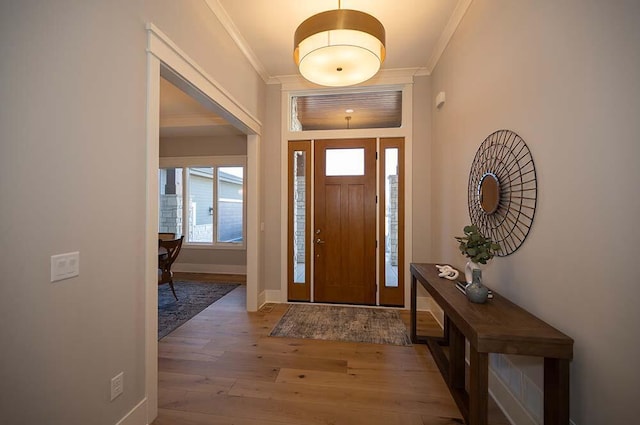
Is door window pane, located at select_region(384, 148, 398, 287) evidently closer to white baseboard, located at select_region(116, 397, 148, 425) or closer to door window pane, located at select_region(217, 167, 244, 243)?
white baseboard, located at select_region(116, 397, 148, 425)

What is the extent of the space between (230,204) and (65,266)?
15.9ft

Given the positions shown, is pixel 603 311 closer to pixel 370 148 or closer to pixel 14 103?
pixel 14 103

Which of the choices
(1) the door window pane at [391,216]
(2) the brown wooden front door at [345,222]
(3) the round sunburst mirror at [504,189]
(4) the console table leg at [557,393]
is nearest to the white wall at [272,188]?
(2) the brown wooden front door at [345,222]

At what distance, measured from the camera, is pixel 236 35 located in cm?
272

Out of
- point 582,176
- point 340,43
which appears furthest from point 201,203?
point 582,176

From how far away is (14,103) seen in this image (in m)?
0.99

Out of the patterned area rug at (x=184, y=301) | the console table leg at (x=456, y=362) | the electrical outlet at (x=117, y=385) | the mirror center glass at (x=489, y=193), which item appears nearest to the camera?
the electrical outlet at (x=117, y=385)

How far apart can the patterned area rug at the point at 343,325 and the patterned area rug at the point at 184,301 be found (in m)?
1.21

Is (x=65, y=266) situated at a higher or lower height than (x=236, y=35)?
lower

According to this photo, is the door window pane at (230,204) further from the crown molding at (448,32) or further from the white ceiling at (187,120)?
the crown molding at (448,32)

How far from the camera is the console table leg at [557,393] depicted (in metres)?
1.14

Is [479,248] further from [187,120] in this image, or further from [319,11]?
[187,120]

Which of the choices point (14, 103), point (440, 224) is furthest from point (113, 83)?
point (440, 224)

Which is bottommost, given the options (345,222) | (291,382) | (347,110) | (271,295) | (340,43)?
(291,382)
